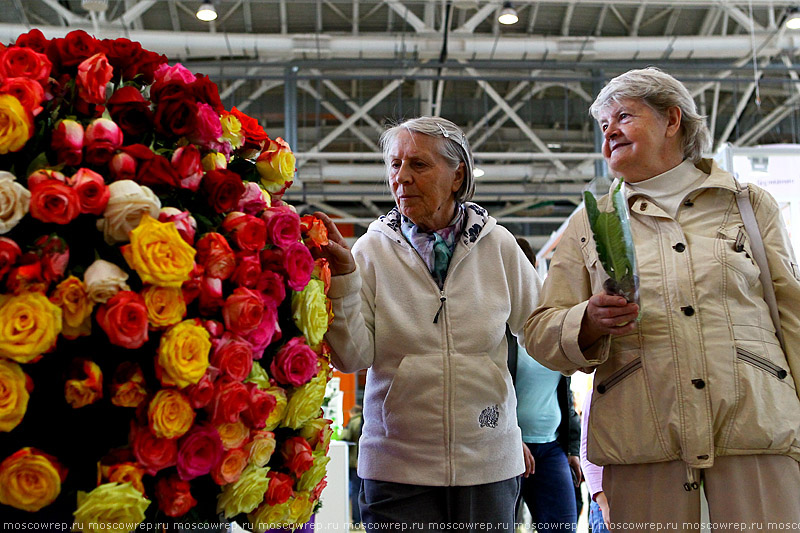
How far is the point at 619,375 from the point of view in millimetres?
1866

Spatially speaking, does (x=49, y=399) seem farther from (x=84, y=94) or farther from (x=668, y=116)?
(x=668, y=116)

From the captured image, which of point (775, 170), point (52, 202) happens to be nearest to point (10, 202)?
point (52, 202)

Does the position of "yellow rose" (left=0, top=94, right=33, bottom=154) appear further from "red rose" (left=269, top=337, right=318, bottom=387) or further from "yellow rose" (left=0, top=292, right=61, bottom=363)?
"red rose" (left=269, top=337, right=318, bottom=387)

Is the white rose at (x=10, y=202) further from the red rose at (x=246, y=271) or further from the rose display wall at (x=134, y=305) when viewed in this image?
the red rose at (x=246, y=271)

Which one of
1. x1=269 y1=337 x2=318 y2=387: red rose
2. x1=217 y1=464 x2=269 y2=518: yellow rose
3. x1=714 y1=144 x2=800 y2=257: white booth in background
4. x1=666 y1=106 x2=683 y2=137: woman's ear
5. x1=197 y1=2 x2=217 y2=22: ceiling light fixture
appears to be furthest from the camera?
x1=197 y1=2 x2=217 y2=22: ceiling light fixture

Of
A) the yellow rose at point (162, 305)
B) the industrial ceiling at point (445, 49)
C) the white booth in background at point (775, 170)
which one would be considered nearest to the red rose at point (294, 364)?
the yellow rose at point (162, 305)

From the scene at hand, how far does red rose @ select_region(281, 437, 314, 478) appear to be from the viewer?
140 cm

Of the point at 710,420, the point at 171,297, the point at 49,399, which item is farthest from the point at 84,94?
the point at 710,420

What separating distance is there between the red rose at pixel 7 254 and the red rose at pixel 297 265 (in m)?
0.42

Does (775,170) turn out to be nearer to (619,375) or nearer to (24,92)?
(619,375)

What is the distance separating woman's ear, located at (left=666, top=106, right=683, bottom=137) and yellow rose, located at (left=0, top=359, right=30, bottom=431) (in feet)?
5.24

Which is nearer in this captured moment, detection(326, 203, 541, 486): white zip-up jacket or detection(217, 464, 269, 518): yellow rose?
detection(217, 464, 269, 518): yellow rose

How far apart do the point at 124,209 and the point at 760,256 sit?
1.42 metres

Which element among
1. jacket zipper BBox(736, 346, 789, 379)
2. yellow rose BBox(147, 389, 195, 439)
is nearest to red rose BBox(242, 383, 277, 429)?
yellow rose BBox(147, 389, 195, 439)
